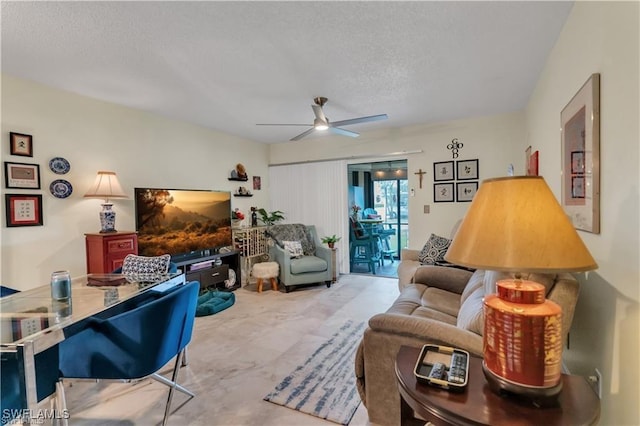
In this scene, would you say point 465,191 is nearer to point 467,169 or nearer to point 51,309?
point 467,169

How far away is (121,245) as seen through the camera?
3.13m

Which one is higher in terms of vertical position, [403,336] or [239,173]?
[239,173]

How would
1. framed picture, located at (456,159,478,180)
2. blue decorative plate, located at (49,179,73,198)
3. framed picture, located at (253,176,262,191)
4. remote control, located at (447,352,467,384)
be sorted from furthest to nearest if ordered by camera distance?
framed picture, located at (253,176,262,191)
framed picture, located at (456,159,478,180)
blue decorative plate, located at (49,179,73,198)
remote control, located at (447,352,467,384)

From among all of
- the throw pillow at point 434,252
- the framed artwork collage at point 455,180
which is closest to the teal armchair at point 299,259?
the throw pillow at point 434,252

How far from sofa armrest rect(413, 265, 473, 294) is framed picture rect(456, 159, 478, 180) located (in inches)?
74.9

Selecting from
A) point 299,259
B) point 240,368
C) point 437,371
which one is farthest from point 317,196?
point 437,371

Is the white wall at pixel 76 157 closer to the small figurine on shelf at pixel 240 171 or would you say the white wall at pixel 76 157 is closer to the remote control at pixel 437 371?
the small figurine on shelf at pixel 240 171

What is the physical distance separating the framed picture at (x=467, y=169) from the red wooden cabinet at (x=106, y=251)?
13.8 ft

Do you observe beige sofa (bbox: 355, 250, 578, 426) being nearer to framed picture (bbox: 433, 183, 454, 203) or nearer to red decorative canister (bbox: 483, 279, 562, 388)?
red decorative canister (bbox: 483, 279, 562, 388)

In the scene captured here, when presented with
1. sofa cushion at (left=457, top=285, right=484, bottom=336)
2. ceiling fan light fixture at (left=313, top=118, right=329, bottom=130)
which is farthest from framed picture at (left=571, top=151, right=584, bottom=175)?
ceiling fan light fixture at (left=313, top=118, right=329, bottom=130)

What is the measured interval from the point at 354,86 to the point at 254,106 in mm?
1238

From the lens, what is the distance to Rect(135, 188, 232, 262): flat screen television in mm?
3568

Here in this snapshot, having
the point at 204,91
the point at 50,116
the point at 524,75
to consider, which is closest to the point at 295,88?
the point at 204,91

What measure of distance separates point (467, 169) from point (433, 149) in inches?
22.0
